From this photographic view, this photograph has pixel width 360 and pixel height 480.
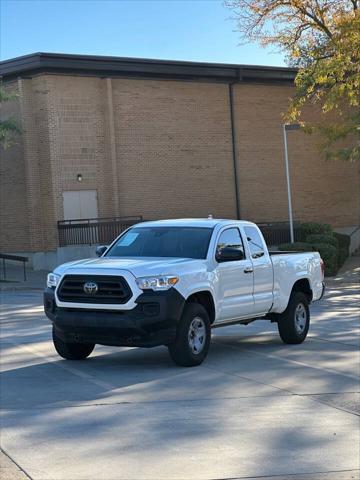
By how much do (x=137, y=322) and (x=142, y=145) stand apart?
79.2ft

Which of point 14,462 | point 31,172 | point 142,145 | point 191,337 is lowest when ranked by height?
point 14,462

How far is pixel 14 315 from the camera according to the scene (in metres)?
15.6

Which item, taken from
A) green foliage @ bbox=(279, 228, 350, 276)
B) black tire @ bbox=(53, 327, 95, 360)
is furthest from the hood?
green foliage @ bbox=(279, 228, 350, 276)

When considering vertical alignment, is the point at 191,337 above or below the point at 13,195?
below

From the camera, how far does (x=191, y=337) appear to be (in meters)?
9.26

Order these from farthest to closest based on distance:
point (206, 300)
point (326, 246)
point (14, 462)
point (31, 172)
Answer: point (31, 172) < point (326, 246) < point (206, 300) < point (14, 462)

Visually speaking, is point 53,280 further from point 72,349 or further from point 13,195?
point 13,195

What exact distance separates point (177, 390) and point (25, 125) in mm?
23885

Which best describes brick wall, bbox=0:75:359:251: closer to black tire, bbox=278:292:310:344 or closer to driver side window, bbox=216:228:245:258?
black tire, bbox=278:292:310:344

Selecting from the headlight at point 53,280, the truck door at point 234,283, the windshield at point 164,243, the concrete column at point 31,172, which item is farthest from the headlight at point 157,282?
the concrete column at point 31,172

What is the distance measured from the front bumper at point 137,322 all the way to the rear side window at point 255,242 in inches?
85.1

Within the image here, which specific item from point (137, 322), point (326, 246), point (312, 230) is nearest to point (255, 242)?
point (137, 322)

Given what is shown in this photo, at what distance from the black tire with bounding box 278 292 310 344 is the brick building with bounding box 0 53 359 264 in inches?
775

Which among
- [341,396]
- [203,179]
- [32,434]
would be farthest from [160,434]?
[203,179]
